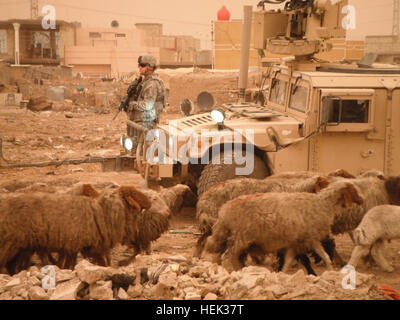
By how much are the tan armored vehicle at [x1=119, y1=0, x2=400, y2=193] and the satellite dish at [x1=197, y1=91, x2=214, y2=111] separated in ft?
4.25

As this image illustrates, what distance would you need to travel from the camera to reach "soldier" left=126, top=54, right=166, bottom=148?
465 inches

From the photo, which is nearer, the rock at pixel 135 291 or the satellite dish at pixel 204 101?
the rock at pixel 135 291

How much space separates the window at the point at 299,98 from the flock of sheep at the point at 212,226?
7.71 ft

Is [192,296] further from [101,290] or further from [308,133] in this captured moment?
[308,133]

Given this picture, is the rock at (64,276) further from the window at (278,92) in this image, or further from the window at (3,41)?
the window at (3,41)

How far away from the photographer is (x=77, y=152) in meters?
17.8

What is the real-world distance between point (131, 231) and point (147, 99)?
3967 mm

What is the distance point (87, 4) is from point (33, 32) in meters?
23.3

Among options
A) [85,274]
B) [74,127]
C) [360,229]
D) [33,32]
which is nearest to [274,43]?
[360,229]

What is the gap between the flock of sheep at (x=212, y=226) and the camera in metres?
7.48

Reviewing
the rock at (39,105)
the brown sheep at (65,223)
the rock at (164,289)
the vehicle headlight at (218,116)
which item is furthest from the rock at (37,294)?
the rock at (39,105)

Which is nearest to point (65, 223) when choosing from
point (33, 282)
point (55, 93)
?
point (33, 282)

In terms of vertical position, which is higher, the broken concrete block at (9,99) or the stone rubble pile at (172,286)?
the stone rubble pile at (172,286)

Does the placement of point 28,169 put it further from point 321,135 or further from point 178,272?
point 178,272
